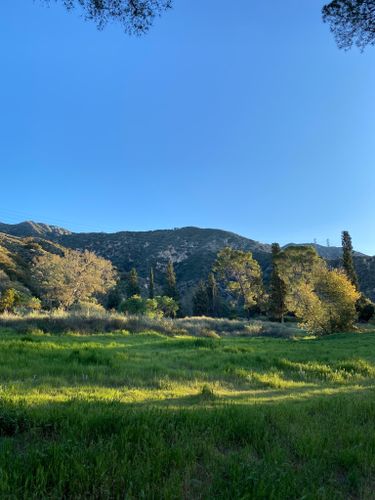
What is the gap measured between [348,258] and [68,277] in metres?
45.9

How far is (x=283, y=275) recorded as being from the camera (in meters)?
63.2

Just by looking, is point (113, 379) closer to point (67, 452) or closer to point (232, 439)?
point (232, 439)

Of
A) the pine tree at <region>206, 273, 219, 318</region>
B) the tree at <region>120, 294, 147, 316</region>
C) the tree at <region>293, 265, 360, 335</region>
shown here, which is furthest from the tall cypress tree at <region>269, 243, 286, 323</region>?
the tree at <region>293, 265, 360, 335</region>

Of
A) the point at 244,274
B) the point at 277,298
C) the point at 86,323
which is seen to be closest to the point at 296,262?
the point at 277,298

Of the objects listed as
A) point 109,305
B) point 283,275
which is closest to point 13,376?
point 283,275

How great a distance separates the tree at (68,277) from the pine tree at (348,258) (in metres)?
40.1

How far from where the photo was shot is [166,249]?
144250mm

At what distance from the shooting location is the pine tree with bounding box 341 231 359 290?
202 ft

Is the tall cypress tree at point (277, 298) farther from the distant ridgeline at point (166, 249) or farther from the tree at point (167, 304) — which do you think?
the distant ridgeline at point (166, 249)

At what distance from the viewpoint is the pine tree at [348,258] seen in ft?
202

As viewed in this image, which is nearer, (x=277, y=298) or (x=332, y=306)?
(x=332, y=306)

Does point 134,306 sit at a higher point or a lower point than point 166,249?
lower

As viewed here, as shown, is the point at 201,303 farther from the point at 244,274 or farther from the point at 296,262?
the point at 296,262

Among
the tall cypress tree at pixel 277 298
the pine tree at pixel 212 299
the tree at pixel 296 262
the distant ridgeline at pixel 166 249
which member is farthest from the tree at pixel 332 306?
the distant ridgeline at pixel 166 249
